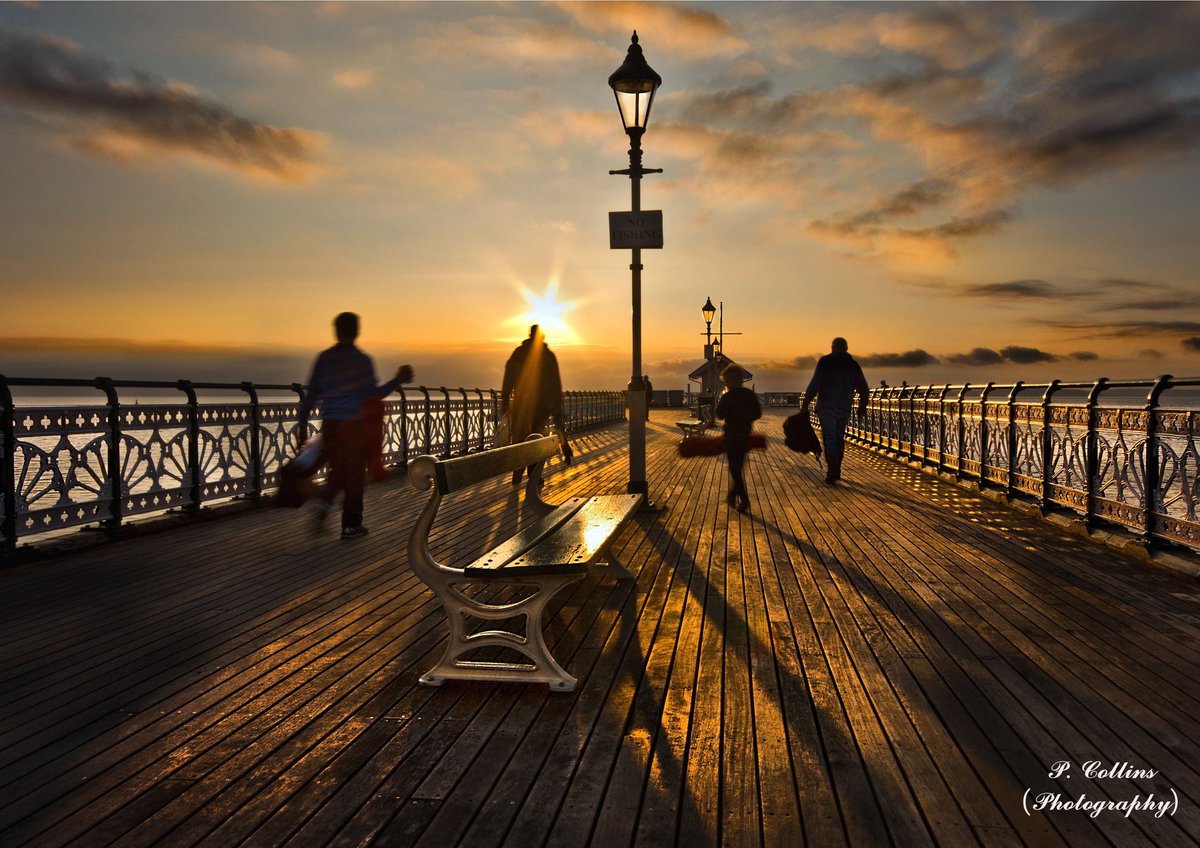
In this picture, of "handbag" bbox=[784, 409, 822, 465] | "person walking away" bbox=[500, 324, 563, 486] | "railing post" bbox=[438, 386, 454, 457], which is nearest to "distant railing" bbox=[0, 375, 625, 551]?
"person walking away" bbox=[500, 324, 563, 486]

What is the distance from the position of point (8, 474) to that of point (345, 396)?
8.69ft

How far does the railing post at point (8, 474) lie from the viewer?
6.49m

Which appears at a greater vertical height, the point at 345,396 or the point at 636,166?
the point at 636,166

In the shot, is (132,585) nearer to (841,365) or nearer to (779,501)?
(779,501)

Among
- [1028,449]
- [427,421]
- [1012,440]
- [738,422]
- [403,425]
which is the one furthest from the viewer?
[427,421]

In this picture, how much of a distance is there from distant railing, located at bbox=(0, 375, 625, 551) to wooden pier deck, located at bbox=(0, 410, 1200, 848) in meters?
0.86

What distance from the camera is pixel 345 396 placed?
7.46m

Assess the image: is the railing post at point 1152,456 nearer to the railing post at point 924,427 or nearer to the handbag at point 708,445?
the handbag at point 708,445

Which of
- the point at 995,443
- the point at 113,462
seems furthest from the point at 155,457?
the point at 995,443

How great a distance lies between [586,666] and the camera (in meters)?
3.98

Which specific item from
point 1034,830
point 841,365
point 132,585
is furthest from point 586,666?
point 841,365

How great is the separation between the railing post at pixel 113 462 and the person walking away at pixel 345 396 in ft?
5.81

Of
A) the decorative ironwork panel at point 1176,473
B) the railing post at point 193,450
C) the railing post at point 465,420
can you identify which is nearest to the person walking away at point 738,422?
the decorative ironwork panel at point 1176,473

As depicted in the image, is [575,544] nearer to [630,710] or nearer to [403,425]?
[630,710]
